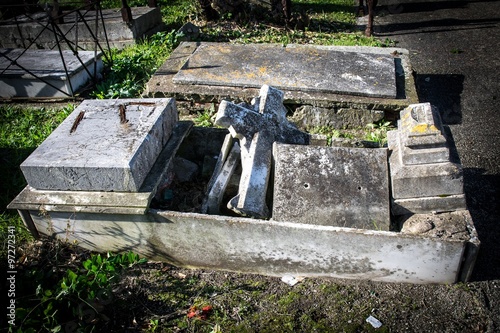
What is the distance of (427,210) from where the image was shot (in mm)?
3281

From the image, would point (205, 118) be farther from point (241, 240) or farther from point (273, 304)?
point (273, 304)

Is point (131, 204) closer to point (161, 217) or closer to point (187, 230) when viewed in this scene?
point (161, 217)

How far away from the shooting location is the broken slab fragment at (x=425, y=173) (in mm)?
A: 3182

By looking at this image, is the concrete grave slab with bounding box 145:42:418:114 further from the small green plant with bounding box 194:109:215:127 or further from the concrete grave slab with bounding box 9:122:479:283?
the concrete grave slab with bounding box 9:122:479:283

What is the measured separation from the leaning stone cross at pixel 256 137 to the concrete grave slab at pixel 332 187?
0.13 meters

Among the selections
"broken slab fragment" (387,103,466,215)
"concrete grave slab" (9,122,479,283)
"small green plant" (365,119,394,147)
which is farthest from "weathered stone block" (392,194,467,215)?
"small green plant" (365,119,394,147)

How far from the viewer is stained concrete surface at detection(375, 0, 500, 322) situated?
3795 mm

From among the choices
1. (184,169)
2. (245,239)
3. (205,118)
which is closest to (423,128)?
(245,239)

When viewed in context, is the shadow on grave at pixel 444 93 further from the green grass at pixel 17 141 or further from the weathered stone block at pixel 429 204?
the green grass at pixel 17 141

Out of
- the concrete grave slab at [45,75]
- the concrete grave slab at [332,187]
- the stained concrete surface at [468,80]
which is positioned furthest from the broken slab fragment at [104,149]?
the stained concrete surface at [468,80]

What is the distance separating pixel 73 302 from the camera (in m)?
3.05

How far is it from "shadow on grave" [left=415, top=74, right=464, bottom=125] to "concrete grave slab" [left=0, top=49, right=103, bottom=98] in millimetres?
4920

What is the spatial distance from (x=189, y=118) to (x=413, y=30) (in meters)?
5.63

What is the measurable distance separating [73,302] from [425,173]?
109 inches
